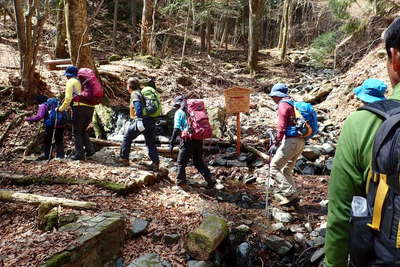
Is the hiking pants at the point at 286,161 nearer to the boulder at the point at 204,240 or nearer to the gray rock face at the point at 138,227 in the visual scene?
the boulder at the point at 204,240

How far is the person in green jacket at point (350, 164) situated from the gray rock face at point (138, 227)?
3.31m

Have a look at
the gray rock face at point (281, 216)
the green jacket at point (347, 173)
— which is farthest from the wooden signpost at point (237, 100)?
the green jacket at point (347, 173)

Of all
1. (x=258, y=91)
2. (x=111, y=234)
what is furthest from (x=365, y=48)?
(x=111, y=234)

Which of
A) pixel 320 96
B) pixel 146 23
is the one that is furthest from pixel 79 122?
pixel 146 23

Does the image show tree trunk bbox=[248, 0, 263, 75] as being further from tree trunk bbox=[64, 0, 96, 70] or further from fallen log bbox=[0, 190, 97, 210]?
fallen log bbox=[0, 190, 97, 210]

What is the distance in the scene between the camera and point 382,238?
4.80 feet

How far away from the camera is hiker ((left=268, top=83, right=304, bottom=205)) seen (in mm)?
5688

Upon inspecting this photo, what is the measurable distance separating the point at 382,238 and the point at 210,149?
329 inches

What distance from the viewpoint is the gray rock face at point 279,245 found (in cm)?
491

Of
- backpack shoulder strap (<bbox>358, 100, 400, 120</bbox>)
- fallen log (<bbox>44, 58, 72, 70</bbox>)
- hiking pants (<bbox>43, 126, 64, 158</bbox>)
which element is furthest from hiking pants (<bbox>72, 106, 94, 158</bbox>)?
backpack shoulder strap (<bbox>358, 100, 400, 120</bbox>)

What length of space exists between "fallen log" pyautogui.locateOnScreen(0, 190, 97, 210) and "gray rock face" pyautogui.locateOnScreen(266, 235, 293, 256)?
2.74m

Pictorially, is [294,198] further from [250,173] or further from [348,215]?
[348,215]

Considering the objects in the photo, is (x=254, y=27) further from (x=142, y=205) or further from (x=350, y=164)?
(x=350, y=164)

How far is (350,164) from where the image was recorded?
1659 mm
